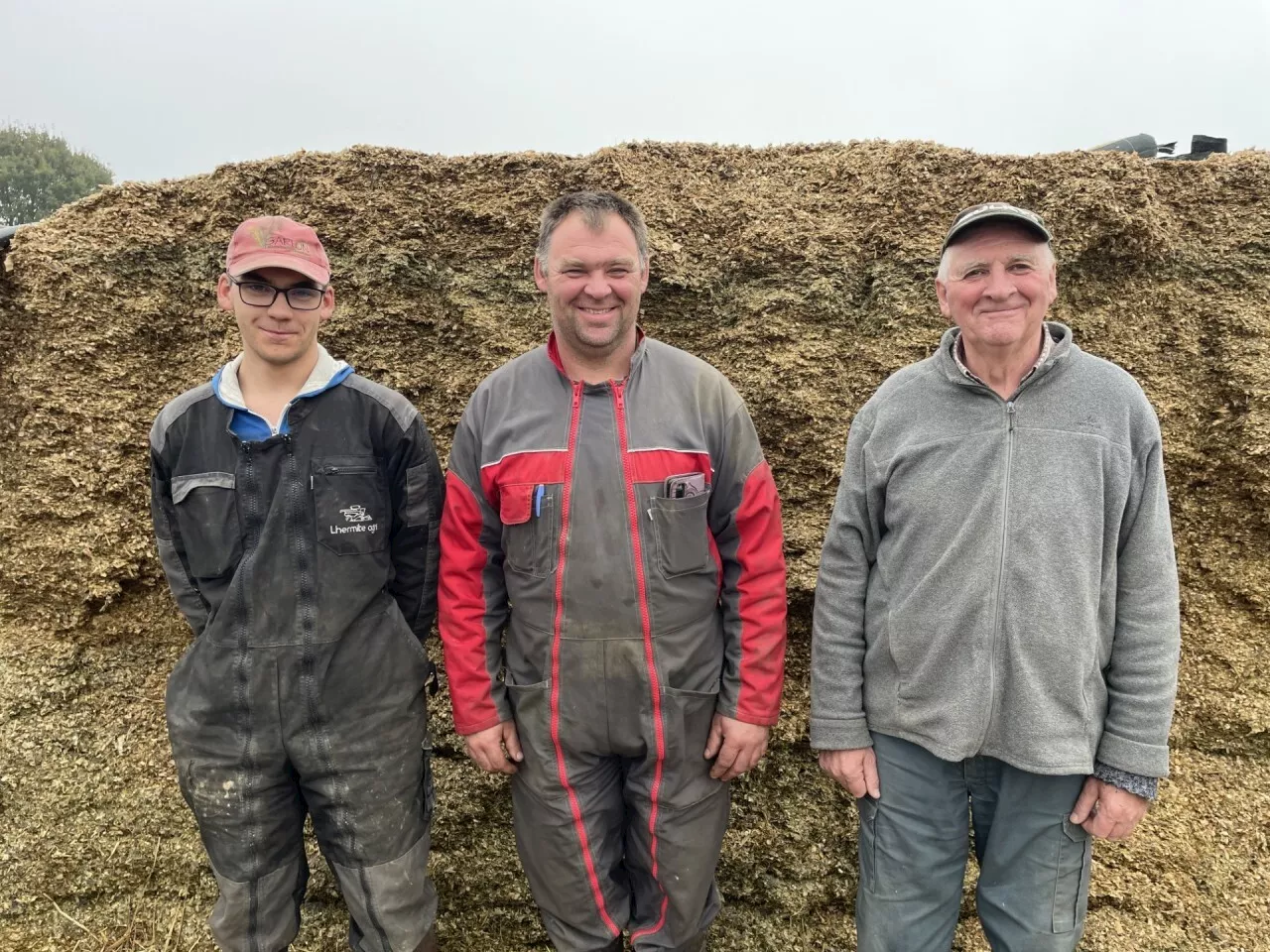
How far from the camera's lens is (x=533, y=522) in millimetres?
2076

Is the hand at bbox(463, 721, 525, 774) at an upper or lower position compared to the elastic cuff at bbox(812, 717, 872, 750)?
lower

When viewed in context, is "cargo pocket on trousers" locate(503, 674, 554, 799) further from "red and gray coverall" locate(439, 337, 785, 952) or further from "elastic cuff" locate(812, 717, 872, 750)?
"elastic cuff" locate(812, 717, 872, 750)

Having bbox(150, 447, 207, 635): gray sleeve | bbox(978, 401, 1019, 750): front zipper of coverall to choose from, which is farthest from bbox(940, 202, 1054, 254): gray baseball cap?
bbox(150, 447, 207, 635): gray sleeve

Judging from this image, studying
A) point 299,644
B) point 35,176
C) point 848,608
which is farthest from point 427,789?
point 35,176

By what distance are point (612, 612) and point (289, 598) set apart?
0.92 metres

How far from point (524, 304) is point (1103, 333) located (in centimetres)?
224

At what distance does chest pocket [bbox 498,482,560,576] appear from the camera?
206cm

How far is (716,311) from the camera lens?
299 centimetres

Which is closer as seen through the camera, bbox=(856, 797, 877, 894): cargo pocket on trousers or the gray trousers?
the gray trousers

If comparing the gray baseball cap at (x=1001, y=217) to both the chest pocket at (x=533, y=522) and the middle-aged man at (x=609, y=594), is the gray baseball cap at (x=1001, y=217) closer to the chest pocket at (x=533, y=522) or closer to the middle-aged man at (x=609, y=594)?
the middle-aged man at (x=609, y=594)

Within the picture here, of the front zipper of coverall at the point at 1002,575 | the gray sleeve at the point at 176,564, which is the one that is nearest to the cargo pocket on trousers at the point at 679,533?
the front zipper of coverall at the point at 1002,575

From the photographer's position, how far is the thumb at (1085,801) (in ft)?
5.92

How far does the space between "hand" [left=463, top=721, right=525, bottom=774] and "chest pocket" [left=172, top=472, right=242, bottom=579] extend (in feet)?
2.85

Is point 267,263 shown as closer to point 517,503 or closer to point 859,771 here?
point 517,503
